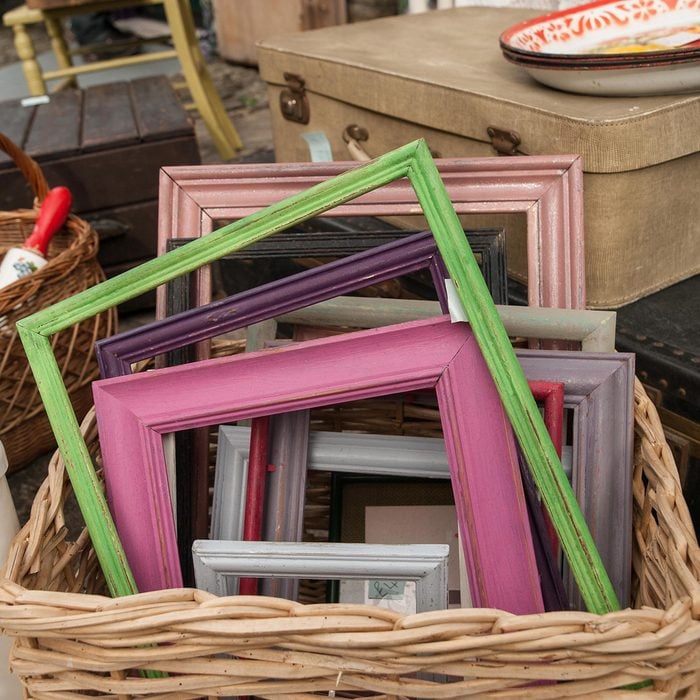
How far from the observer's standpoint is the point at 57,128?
1600mm

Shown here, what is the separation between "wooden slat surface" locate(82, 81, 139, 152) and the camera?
1.51 meters

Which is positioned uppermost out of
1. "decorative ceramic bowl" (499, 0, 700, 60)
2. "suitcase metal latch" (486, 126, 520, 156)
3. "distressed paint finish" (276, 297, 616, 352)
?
"decorative ceramic bowl" (499, 0, 700, 60)

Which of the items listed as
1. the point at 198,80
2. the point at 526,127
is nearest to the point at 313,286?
the point at 526,127

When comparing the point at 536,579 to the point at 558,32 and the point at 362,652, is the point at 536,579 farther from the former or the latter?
the point at 558,32

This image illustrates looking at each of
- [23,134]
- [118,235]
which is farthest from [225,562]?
[23,134]

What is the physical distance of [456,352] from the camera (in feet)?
1.96

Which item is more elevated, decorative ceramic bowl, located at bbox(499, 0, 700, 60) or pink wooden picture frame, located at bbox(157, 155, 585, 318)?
decorative ceramic bowl, located at bbox(499, 0, 700, 60)

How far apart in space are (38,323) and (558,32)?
80cm

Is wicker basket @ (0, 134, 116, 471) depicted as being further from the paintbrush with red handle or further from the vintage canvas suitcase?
the vintage canvas suitcase

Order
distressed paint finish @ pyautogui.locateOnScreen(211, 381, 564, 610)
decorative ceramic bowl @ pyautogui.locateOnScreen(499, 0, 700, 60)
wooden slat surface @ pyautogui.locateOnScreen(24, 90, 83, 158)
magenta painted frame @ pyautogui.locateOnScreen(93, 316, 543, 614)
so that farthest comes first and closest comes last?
wooden slat surface @ pyautogui.locateOnScreen(24, 90, 83, 158) → decorative ceramic bowl @ pyautogui.locateOnScreen(499, 0, 700, 60) → distressed paint finish @ pyautogui.locateOnScreen(211, 381, 564, 610) → magenta painted frame @ pyautogui.locateOnScreen(93, 316, 543, 614)

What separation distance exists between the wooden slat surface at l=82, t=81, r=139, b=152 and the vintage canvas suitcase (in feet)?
1.30

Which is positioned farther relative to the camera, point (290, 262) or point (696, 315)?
point (290, 262)

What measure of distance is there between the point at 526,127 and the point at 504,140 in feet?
0.12

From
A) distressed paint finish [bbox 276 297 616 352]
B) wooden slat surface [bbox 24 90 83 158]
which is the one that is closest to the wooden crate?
wooden slat surface [bbox 24 90 83 158]
